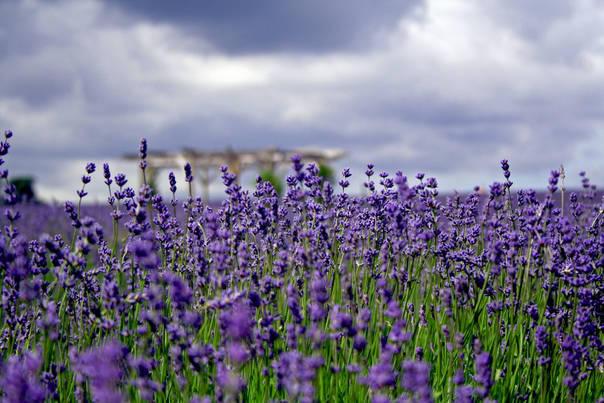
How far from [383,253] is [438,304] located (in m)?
0.80

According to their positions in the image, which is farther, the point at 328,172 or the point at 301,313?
the point at 328,172

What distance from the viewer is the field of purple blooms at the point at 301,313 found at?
7.84 feet

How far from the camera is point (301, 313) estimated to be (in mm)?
2889

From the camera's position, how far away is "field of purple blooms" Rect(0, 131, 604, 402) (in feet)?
7.84

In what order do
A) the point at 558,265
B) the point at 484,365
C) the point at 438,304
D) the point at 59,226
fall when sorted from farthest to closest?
the point at 59,226
the point at 438,304
the point at 558,265
the point at 484,365

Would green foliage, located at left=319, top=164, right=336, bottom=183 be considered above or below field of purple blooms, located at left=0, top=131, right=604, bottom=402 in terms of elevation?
above

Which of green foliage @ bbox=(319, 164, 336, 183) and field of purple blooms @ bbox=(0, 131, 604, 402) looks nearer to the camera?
Result: field of purple blooms @ bbox=(0, 131, 604, 402)

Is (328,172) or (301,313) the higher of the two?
(328,172)

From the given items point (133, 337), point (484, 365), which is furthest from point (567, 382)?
point (133, 337)

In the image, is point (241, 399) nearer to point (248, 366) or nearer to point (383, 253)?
point (248, 366)

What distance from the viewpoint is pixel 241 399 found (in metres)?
2.69

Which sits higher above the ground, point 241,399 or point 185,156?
point 185,156

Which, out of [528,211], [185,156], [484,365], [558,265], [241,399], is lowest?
[241,399]

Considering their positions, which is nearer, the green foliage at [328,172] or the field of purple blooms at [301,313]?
the field of purple blooms at [301,313]
